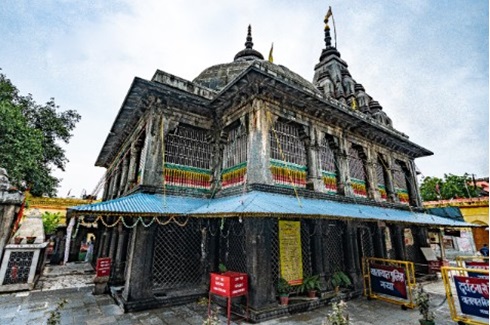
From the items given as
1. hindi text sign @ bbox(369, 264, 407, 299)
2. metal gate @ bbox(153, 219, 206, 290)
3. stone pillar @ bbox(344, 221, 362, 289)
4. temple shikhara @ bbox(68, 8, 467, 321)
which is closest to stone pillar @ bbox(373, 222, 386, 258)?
temple shikhara @ bbox(68, 8, 467, 321)

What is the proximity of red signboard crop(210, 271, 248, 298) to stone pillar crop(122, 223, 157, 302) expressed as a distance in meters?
2.81

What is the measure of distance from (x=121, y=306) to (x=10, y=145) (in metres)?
13.6

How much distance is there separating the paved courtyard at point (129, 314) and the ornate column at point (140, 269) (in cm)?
44

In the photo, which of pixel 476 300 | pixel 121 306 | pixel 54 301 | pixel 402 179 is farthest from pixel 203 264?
pixel 402 179

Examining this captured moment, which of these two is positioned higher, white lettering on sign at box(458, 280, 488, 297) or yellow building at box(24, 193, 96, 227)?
yellow building at box(24, 193, 96, 227)

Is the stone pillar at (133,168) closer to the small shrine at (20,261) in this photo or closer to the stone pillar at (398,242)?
the small shrine at (20,261)

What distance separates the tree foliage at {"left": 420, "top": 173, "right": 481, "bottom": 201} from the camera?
31242 millimetres

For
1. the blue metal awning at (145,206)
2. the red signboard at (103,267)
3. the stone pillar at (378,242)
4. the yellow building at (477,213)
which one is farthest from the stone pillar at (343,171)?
the yellow building at (477,213)

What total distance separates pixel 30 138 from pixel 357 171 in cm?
1981

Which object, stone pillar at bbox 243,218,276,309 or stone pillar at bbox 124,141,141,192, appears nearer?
stone pillar at bbox 243,218,276,309

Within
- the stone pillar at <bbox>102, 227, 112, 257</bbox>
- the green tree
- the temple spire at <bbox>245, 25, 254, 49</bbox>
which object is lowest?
the stone pillar at <bbox>102, 227, 112, 257</bbox>

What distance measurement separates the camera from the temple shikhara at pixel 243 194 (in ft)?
24.2

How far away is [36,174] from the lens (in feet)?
55.1

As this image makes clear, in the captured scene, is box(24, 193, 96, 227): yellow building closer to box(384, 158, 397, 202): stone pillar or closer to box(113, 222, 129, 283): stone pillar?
box(113, 222, 129, 283): stone pillar
